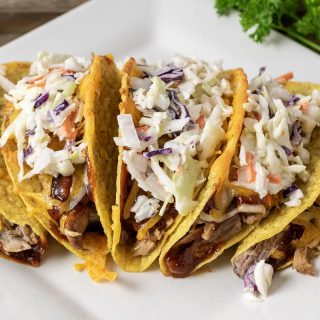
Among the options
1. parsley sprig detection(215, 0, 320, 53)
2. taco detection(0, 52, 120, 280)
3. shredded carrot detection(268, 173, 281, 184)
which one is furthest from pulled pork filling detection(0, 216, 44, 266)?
parsley sprig detection(215, 0, 320, 53)

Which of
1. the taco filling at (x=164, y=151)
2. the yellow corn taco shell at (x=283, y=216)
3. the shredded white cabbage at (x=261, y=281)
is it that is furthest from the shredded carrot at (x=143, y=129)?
the shredded white cabbage at (x=261, y=281)

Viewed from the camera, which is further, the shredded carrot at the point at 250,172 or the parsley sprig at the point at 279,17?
the parsley sprig at the point at 279,17

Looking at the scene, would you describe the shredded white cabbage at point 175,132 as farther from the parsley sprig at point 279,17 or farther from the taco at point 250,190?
the parsley sprig at point 279,17

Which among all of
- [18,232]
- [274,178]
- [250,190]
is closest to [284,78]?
[274,178]

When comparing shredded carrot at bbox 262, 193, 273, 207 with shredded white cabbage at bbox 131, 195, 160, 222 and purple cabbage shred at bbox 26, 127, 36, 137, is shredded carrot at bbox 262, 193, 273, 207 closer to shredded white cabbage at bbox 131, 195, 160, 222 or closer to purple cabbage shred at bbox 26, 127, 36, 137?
shredded white cabbage at bbox 131, 195, 160, 222

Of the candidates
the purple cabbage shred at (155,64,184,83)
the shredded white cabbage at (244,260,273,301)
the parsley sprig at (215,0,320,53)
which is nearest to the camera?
the shredded white cabbage at (244,260,273,301)

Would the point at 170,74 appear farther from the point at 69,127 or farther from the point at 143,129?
the point at 69,127
